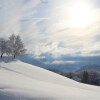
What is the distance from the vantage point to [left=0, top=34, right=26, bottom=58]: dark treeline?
96.7 m

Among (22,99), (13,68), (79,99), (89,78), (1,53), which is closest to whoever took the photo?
(22,99)

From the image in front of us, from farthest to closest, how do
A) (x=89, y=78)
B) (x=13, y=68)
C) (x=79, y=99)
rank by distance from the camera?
(x=89, y=78) < (x=13, y=68) < (x=79, y=99)

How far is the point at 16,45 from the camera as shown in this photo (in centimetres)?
10012

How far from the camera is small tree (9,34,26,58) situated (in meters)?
99.4

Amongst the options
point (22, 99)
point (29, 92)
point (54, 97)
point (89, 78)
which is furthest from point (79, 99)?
point (89, 78)

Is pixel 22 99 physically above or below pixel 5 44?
below

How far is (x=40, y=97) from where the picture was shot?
3650cm

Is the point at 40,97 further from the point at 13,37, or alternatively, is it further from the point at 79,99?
the point at 13,37

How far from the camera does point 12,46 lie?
9919cm

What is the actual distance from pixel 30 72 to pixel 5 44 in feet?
70.0

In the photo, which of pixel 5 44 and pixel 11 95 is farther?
pixel 5 44

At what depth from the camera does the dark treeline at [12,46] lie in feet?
317

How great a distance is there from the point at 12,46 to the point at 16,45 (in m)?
1.51

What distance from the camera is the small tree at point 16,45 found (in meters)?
99.4
